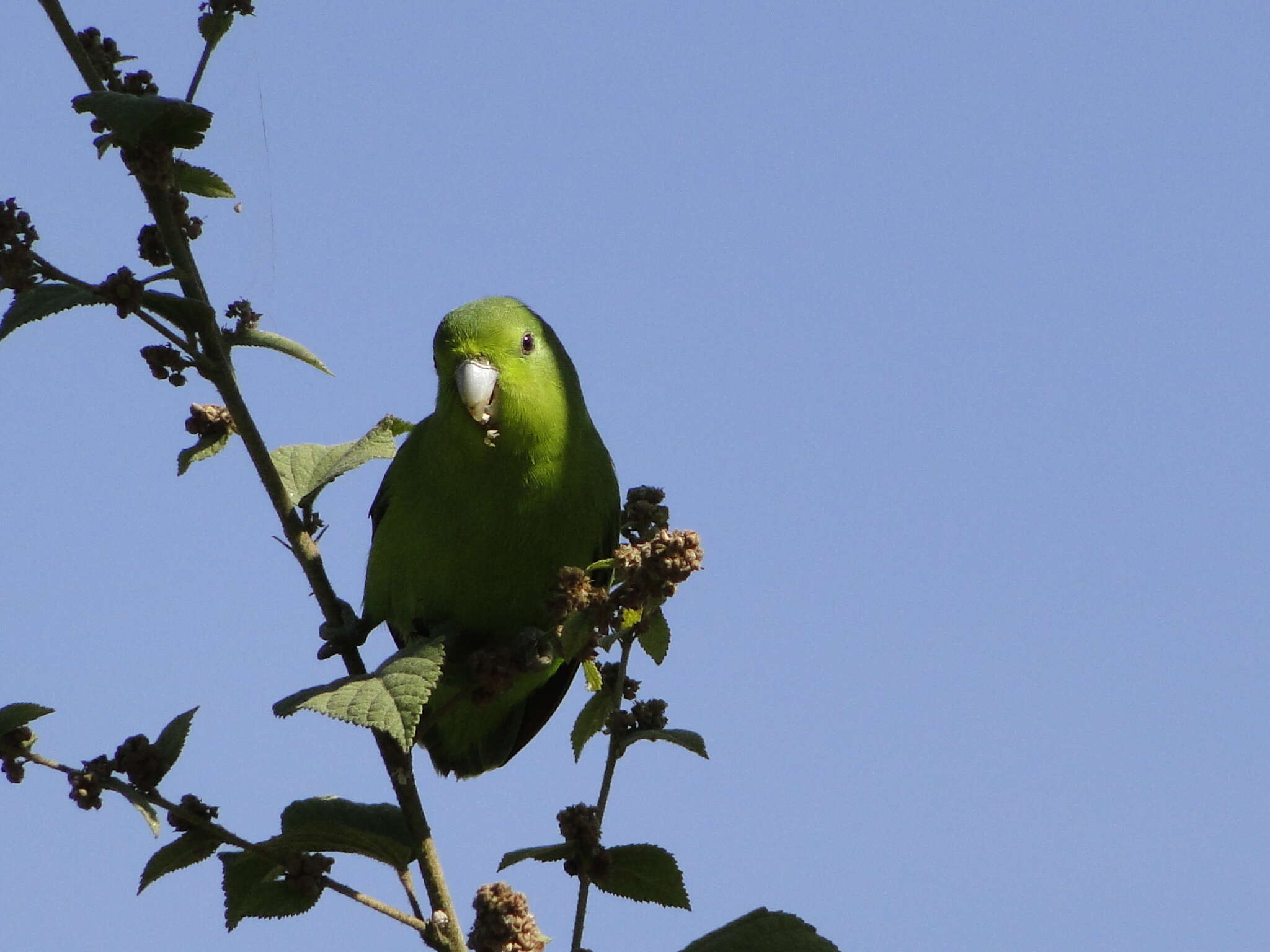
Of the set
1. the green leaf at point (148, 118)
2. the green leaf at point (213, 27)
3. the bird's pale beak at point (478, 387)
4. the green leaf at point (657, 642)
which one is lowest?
the green leaf at point (657, 642)

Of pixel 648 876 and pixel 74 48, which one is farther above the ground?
pixel 74 48

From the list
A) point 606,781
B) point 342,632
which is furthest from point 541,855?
point 342,632

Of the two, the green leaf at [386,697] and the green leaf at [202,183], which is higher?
the green leaf at [202,183]

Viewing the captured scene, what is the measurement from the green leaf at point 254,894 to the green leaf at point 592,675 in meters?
0.75

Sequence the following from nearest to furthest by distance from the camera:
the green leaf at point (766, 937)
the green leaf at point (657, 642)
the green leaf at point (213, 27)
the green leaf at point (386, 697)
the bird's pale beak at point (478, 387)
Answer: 1. the green leaf at point (386, 697)
2. the green leaf at point (766, 937)
3. the green leaf at point (213, 27)
4. the green leaf at point (657, 642)
5. the bird's pale beak at point (478, 387)

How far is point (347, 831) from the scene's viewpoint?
2.56 m

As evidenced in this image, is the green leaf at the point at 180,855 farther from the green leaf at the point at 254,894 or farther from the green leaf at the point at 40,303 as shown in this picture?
the green leaf at the point at 40,303

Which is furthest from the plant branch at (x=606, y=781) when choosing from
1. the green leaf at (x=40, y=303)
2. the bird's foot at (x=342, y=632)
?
the green leaf at (x=40, y=303)

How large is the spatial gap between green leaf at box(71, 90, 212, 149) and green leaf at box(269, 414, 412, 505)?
2.50ft

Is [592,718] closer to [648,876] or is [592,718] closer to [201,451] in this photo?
[648,876]

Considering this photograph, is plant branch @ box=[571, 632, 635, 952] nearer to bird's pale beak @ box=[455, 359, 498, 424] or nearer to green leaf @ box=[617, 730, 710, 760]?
green leaf @ box=[617, 730, 710, 760]

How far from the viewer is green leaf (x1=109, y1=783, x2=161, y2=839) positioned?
2.32m

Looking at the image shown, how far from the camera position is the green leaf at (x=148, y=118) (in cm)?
230

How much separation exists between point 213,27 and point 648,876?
79.5 inches
